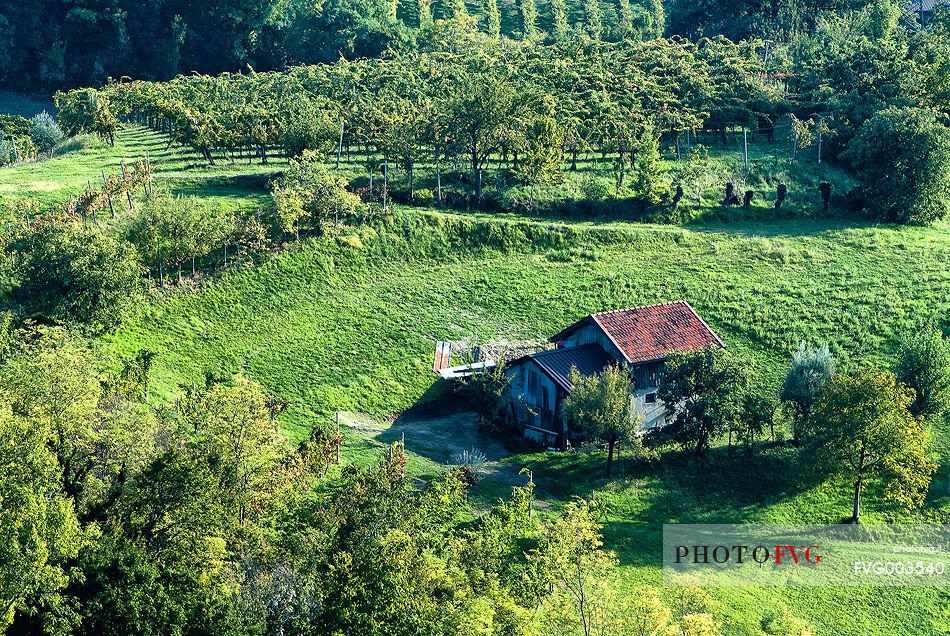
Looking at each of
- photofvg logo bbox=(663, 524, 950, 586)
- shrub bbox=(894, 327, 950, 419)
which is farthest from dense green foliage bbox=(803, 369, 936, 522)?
shrub bbox=(894, 327, 950, 419)

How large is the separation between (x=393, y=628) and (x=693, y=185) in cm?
6216

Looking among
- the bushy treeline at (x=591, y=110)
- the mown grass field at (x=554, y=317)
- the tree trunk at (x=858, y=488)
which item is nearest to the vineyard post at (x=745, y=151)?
the bushy treeline at (x=591, y=110)

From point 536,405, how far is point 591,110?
141 ft

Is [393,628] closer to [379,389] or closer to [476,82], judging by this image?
[379,389]

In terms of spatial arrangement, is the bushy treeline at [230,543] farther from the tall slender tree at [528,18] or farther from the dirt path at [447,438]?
the tall slender tree at [528,18]

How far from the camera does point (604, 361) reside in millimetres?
58969

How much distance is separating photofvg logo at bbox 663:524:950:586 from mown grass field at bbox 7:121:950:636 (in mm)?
901

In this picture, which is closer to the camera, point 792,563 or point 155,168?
point 792,563

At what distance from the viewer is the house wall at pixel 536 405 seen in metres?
58.4

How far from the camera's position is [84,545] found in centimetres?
3678

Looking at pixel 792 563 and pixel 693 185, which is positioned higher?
pixel 693 185

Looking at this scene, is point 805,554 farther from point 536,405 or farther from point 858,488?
point 536,405

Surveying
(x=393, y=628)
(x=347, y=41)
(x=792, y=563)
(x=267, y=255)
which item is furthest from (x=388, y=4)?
(x=393, y=628)

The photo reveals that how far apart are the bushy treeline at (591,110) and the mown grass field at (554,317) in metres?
4.62
